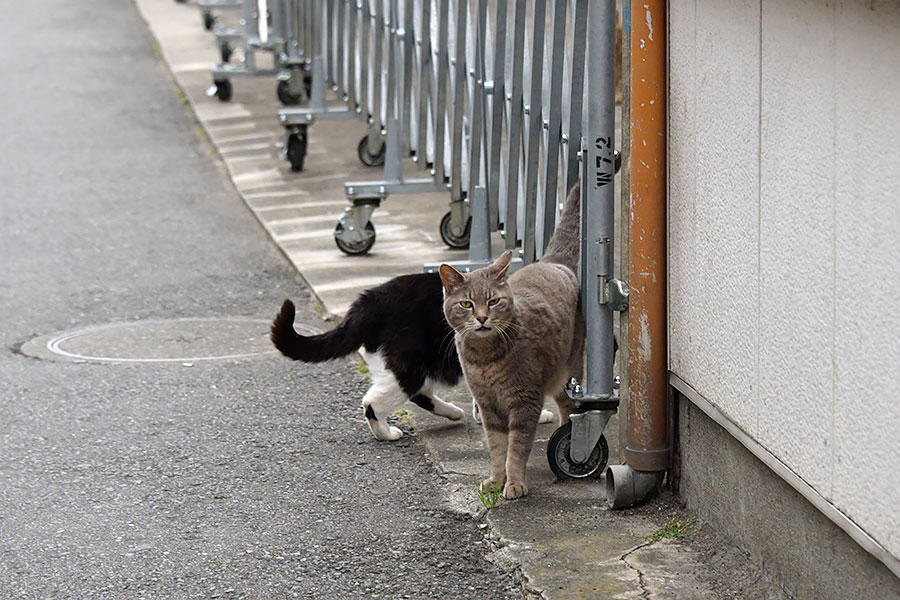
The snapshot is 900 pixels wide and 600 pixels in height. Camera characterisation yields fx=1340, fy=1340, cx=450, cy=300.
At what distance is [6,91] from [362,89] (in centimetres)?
757

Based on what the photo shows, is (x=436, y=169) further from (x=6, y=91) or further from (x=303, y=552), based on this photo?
(x=6, y=91)

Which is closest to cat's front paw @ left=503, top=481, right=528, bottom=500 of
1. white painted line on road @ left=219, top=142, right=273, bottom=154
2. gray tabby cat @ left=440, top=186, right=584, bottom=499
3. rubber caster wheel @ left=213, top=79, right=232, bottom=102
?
gray tabby cat @ left=440, top=186, right=584, bottom=499

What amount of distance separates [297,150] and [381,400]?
622cm

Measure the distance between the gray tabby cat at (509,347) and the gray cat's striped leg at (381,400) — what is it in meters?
0.56

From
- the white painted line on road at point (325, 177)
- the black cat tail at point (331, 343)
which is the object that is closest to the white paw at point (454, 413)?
the black cat tail at point (331, 343)

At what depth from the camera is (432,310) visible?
18.6 feet

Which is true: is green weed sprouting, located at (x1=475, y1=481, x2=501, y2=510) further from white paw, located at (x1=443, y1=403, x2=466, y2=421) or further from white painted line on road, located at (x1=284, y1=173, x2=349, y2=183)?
white painted line on road, located at (x1=284, y1=173, x2=349, y2=183)

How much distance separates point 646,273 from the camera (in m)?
4.71

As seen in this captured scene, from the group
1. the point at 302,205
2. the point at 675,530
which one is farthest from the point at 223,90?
the point at 675,530

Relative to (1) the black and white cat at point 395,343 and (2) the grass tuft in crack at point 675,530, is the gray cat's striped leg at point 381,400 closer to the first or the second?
(1) the black and white cat at point 395,343

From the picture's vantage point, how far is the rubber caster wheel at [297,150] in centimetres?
1143

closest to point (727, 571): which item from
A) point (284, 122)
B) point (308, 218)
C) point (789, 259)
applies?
point (789, 259)

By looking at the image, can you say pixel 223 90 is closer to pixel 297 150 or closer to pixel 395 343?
pixel 297 150

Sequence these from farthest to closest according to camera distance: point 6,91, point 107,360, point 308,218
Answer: point 6,91 < point 308,218 < point 107,360
